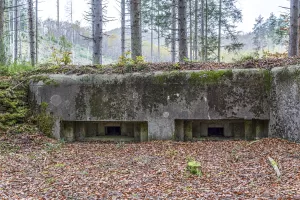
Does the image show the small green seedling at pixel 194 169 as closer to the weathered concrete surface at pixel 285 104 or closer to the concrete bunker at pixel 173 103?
the concrete bunker at pixel 173 103

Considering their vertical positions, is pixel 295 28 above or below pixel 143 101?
above

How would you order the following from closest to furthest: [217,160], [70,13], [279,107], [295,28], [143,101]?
[217,160]
[279,107]
[143,101]
[295,28]
[70,13]

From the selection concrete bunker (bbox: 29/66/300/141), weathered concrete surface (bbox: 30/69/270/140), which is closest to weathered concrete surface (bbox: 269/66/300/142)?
concrete bunker (bbox: 29/66/300/141)

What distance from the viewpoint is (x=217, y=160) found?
4.97 metres

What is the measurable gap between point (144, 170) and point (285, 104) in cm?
352

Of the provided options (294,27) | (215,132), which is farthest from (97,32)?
(294,27)

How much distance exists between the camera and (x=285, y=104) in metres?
6.04

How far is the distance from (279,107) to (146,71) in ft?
10.4

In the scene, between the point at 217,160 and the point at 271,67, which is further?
the point at 271,67

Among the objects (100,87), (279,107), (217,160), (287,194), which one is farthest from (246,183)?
(100,87)

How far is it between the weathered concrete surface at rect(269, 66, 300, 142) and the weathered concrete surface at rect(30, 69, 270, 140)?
19cm

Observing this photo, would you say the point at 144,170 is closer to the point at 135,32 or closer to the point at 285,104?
the point at 285,104

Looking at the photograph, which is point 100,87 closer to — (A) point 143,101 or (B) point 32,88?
(A) point 143,101

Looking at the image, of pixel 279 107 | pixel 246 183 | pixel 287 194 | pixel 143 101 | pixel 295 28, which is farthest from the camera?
pixel 295 28
